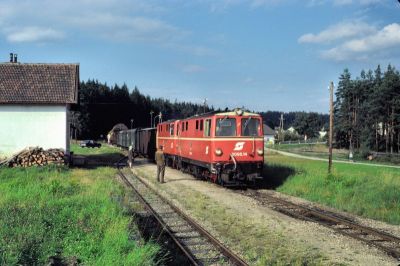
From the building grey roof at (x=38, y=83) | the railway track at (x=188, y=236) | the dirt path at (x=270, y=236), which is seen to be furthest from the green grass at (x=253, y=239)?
the building grey roof at (x=38, y=83)

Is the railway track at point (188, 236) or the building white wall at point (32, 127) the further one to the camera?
the building white wall at point (32, 127)

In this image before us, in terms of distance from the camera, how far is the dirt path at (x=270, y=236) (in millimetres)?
8859

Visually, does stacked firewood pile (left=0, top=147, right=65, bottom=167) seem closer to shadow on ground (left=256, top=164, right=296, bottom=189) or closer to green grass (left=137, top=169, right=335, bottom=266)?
shadow on ground (left=256, top=164, right=296, bottom=189)

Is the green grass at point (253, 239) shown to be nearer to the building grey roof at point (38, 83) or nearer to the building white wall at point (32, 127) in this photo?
the building white wall at point (32, 127)

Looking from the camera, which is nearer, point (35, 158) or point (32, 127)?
point (35, 158)

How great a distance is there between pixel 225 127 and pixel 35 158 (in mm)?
13188

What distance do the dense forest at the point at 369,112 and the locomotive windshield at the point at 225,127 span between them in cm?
5846

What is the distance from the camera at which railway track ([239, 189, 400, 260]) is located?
1013cm

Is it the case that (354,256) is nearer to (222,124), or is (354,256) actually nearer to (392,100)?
(222,124)

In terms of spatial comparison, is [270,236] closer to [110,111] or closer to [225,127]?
[225,127]

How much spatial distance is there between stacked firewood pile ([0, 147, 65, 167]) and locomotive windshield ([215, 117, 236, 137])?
12.2 meters

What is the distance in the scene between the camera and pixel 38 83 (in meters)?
30.6

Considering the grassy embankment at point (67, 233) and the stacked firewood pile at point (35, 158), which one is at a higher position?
the stacked firewood pile at point (35, 158)

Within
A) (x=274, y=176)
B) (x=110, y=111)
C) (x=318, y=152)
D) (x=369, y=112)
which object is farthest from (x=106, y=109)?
(x=274, y=176)
